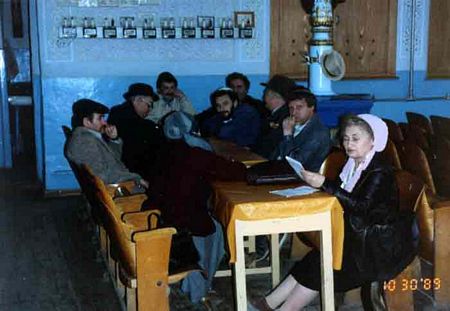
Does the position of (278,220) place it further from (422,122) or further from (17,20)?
(17,20)

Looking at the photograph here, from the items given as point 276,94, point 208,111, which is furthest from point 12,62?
point 276,94

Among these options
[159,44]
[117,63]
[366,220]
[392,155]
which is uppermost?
[159,44]

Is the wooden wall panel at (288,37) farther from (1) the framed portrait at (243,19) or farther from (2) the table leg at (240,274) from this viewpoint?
(2) the table leg at (240,274)

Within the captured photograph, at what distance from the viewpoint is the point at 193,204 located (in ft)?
11.1

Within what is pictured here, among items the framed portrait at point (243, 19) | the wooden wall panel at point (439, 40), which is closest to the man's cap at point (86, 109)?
the framed portrait at point (243, 19)

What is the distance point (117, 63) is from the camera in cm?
635

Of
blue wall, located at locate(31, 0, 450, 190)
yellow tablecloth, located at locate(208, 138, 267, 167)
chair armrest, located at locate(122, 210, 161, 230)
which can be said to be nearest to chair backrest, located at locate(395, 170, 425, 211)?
yellow tablecloth, located at locate(208, 138, 267, 167)

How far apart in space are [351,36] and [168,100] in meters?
2.17

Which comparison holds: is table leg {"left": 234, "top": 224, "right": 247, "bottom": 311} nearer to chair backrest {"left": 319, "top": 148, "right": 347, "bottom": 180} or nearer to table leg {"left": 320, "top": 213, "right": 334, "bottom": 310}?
table leg {"left": 320, "top": 213, "right": 334, "bottom": 310}

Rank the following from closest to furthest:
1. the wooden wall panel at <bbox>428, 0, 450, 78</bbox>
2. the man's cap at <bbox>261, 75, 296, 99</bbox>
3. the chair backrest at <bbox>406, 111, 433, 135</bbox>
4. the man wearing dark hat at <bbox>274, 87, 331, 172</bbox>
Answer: the man wearing dark hat at <bbox>274, 87, 331, 172</bbox> < the man's cap at <bbox>261, 75, 296, 99</bbox> < the chair backrest at <bbox>406, 111, 433, 135</bbox> < the wooden wall panel at <bbox>428, 0, 450, 78</bbox>

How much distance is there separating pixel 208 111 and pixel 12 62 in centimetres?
338

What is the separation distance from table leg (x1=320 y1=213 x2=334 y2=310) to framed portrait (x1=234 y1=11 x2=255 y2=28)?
3924 mm

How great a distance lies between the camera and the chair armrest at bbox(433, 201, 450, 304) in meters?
3.36

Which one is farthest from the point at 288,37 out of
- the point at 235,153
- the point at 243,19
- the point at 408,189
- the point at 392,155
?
the point at 408,189
